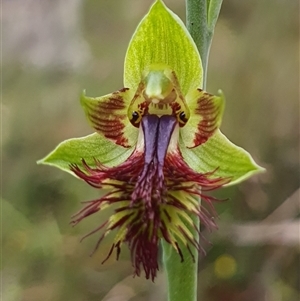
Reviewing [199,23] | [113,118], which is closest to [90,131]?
[113,118]

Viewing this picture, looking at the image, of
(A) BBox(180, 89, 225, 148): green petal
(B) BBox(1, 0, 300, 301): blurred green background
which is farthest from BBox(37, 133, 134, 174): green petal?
(B) BBox(1, 0, 300, 301): blurred green background

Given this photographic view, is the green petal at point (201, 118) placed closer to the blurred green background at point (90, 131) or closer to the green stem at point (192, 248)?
the green stem at point (192, 248)

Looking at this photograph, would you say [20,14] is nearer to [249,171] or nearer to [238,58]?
[238,58]

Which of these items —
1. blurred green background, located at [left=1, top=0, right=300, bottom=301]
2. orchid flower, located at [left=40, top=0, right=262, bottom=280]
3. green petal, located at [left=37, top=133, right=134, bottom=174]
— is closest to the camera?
orchid flower, located at [left=40, top=0, right=262, bottom=280]

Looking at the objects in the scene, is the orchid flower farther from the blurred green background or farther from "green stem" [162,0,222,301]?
the blurred green background

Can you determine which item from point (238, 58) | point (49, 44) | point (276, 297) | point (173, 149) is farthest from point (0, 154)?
point (173, 149)

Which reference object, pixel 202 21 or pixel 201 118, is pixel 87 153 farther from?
pixel 202 21

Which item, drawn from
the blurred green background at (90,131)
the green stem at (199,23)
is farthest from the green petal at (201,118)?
the blurred green background at (90,131)
